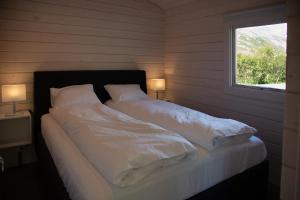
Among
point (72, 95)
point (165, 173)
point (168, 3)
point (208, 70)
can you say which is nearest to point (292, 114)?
point (165, 173)

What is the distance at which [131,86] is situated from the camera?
362 centimetres

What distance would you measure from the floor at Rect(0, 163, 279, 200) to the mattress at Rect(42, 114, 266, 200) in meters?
0.58

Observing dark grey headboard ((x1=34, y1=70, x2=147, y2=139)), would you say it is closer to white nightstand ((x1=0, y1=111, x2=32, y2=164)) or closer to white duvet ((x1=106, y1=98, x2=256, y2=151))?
white nightstand ((x1=0, y1=111, x2=32, y2=164))

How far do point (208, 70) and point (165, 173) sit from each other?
7.14 feet

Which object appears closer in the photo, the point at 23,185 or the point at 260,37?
the point at 23,185

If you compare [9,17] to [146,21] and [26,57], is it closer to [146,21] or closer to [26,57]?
[26,57]

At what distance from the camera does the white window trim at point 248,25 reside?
2510 millimetres

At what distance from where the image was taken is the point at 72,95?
3064mm

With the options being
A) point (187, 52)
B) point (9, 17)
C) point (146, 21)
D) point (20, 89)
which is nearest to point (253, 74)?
point (187, 52)

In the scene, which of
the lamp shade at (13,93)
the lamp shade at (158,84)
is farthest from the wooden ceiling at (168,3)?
the lamp shade at (13,93)

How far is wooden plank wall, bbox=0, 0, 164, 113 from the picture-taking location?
2.96m

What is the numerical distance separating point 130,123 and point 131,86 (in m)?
1.56

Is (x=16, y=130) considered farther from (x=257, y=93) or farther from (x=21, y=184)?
(x=257, y=93)

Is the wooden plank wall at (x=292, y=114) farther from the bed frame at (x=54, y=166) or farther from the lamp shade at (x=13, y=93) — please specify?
the lamp shade at (x=13, y=93)
